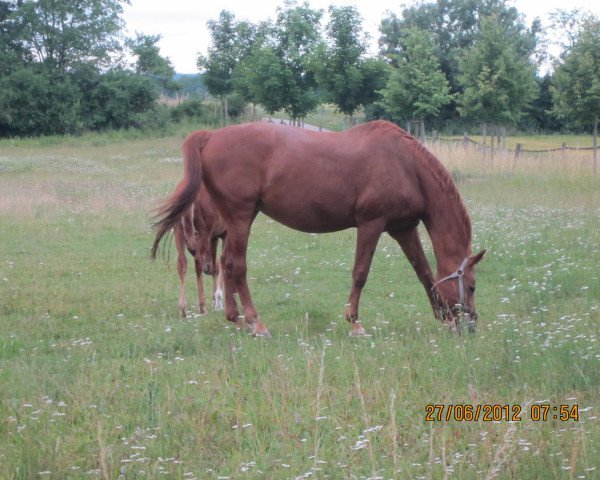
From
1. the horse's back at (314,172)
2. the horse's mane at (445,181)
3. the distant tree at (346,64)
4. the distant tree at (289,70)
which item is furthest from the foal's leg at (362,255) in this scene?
the distant tree at (289,70)

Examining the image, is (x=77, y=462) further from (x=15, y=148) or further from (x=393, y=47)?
(x=393, y=47)

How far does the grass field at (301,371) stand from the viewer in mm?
4035

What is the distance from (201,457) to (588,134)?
54347mm

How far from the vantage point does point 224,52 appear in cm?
5359

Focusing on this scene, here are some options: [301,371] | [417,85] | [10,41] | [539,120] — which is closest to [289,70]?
[417,85]

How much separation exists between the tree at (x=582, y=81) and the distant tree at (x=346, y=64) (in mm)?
8972

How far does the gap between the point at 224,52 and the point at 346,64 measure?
23599 millimetres

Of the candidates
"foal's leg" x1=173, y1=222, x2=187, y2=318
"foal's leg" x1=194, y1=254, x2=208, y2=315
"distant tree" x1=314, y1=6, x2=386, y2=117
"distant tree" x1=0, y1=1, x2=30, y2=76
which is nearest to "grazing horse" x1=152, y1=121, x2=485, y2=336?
"foal's leg" x1=173, y1=222, x2=187, y2=318

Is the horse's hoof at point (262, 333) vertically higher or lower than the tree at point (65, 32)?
lower

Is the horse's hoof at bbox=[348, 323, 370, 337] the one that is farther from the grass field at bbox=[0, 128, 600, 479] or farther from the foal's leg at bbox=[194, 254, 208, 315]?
the foal's leg at bbox=[194, 254, 208, 315]

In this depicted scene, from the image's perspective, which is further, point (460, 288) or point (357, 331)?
point (460, 288)
